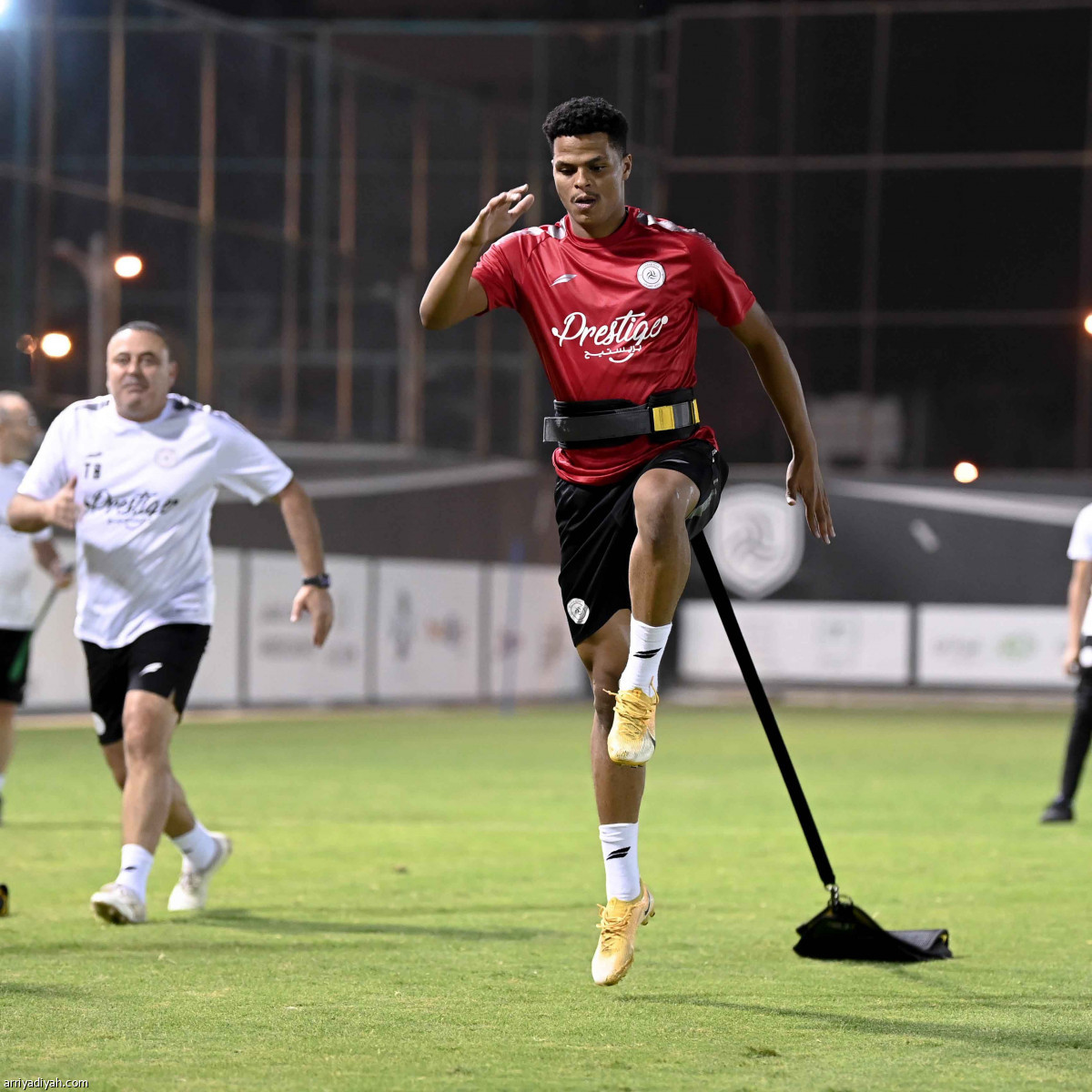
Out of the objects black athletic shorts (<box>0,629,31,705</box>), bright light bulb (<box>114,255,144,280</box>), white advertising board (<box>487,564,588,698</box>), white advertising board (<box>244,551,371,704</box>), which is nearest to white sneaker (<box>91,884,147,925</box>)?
black athletic shorts (<box>0,629,31,705</box>)

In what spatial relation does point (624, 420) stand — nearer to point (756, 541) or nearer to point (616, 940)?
A: point (616, 940)

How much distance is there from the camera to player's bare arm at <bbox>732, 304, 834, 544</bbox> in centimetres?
593

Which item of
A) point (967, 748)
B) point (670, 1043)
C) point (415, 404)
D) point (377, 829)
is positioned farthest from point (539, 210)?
point (670, 1043)

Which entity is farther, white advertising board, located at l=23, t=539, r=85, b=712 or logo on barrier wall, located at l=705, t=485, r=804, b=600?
logo on barrier wall, located at l=705, t=485, r=804, b=600

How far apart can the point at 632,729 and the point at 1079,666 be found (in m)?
7.35

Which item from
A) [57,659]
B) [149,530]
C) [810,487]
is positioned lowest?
[57,659]

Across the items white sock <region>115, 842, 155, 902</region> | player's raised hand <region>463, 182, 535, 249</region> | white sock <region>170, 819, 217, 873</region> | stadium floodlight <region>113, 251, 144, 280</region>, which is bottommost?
white sock <region>170, 819, 217, 873</region>

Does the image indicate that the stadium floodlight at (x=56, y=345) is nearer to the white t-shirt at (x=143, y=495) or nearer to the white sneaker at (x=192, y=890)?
the white t-shirt at (x=143, y=495)

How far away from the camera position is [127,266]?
25594mm

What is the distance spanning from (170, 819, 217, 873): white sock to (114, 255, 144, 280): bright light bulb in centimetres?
1836

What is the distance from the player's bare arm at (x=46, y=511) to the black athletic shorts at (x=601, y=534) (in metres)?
2.28

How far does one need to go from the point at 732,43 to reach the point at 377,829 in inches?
1040

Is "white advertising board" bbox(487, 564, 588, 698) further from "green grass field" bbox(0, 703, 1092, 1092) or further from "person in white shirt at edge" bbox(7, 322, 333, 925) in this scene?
"person in white shirt at edge" bbox(7, 322, 333, 925)

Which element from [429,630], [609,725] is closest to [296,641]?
[429,630]
